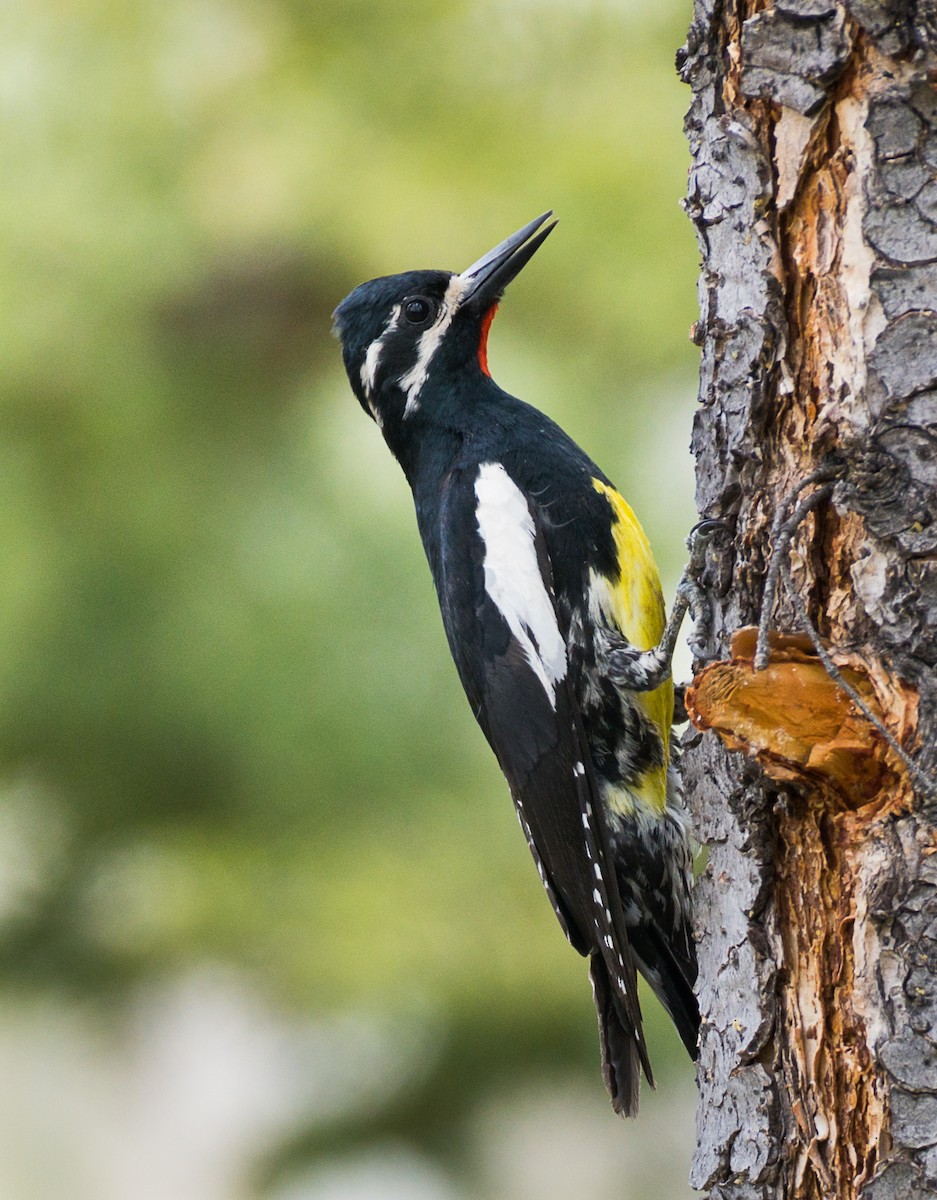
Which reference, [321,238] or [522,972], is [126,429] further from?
[522,972]

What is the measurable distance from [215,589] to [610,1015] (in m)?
1.07

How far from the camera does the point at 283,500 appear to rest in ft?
8.36

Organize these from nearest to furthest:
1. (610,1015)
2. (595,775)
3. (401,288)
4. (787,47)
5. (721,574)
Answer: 1. (787,47)
2. (721,574)
3. (610,1015)
4. (595,775)
5. (401,288)

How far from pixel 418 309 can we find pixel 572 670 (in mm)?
797

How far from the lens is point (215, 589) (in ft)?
8.20

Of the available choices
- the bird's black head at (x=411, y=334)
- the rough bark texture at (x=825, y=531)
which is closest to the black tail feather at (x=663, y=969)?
the rough bark texture at (x=825, y=531)

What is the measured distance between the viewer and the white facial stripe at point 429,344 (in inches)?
100

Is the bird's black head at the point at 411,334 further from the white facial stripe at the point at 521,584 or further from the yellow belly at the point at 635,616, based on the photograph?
the yellow belly at the point at 635,616

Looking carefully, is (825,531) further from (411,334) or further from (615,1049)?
(411,334)

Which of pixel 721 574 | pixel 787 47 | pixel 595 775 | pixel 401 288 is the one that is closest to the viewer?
pixel 787 47

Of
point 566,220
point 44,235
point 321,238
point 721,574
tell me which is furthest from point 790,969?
point 44,235

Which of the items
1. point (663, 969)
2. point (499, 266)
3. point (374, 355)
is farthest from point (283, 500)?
point (663, 969)

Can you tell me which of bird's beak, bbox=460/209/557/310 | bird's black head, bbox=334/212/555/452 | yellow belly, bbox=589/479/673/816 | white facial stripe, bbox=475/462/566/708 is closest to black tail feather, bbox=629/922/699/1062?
yellow belly, bbox=589/479/673/816

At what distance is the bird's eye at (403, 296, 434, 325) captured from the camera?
2.53 metres
